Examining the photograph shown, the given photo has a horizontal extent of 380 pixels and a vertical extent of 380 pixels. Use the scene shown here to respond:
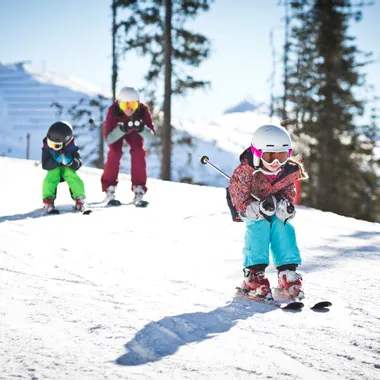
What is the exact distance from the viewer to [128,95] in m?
8.83

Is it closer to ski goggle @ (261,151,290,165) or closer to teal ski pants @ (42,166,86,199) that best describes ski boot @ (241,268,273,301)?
ski goggle @ (261,151,290,165)

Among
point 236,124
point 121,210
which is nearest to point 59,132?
point 121,210

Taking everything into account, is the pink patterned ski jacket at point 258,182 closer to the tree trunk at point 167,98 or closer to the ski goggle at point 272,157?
the ski goggle at point 272,157

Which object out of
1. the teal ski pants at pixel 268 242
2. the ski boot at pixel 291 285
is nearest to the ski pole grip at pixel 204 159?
the teal ski pants at pixel 268 242

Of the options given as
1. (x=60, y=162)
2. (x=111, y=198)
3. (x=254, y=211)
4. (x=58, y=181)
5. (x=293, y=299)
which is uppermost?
(x=60, y=162)

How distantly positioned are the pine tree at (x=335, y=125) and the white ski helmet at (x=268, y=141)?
18.4 m

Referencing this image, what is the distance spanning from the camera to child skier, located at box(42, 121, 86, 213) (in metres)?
7.93

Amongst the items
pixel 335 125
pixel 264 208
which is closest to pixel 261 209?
pixel 264 208

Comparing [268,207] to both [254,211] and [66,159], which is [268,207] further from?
[66,159]

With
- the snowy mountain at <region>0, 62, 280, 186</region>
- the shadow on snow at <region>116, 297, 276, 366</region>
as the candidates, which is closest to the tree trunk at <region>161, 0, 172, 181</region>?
the shadow on snow at <region>116, 297, 276, 366</region>

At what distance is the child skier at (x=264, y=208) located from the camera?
176 inches

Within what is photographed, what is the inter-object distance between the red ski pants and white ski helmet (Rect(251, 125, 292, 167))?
4.73m

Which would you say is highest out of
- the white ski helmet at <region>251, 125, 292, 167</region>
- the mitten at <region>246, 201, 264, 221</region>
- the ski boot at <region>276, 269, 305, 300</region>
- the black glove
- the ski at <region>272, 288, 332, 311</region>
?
the black glove

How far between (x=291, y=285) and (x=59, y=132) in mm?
4602
